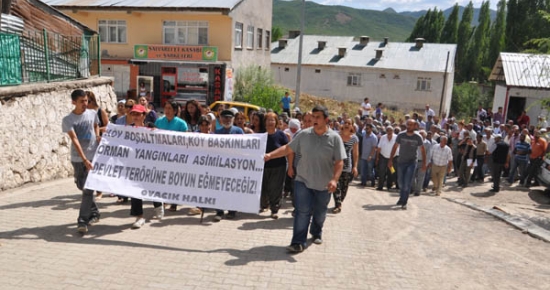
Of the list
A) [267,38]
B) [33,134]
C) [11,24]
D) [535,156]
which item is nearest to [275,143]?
[33,134]

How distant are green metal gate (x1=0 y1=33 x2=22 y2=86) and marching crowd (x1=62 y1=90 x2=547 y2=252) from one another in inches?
91.2

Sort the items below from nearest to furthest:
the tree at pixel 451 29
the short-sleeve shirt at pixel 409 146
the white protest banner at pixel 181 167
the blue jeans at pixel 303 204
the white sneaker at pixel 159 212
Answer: the blue jeans at pixel 303 204 → the white protest banner at pixel 181 167 → the white sneaker at pixel 159 212 → the short-sleeve shirt at pixel 409 146 → the tree at pixel 451 29

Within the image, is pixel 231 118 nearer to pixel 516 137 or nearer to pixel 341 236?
pixel 341 236

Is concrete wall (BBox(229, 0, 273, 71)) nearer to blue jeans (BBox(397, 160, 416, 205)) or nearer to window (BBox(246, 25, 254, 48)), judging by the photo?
window (BBox(246, 25, 254, 48))

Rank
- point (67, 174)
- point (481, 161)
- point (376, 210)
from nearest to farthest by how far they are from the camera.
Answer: point (376, 210) → point (67, 174) → point (481, 161)

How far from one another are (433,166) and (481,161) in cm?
304

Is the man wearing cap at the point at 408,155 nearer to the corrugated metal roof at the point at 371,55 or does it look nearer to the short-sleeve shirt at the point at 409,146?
the short-sleeve shirt at the point at 409,146

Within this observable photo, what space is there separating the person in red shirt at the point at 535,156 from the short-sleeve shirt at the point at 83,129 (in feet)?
41.2

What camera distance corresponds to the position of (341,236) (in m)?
7.20

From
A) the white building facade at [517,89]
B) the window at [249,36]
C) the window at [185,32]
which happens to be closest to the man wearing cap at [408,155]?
the white building facade at [517,89]

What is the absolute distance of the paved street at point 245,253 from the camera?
5266 mm

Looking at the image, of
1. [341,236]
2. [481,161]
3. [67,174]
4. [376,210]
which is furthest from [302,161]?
[481,161]

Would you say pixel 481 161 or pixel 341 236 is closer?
pixel 341 236

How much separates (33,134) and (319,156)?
640 cm
